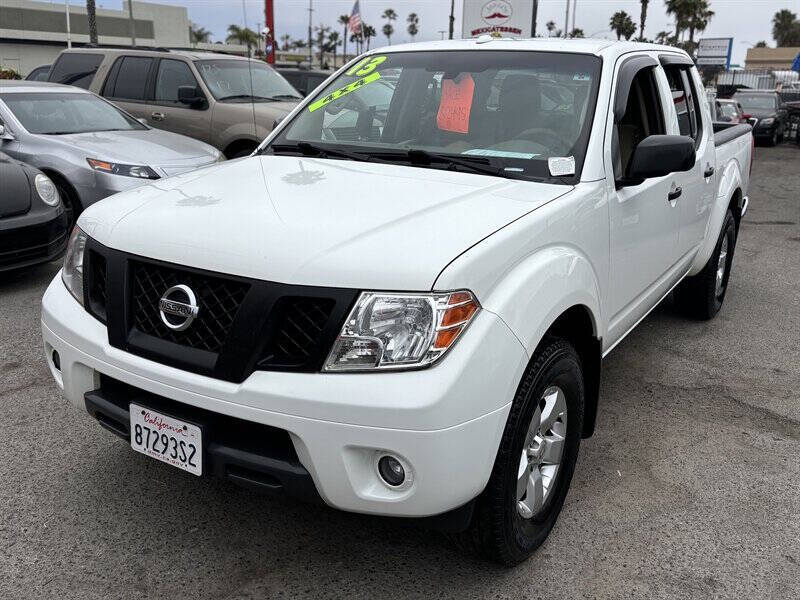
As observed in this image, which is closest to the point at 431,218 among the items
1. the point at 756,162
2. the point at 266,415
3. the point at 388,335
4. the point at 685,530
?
the point at 388,335

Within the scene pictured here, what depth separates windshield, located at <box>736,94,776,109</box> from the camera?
22703mm

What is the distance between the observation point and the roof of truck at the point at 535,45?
335cm

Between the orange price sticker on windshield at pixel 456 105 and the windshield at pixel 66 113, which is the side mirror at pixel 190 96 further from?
the orange price sticker on windshield at pixel 456 105

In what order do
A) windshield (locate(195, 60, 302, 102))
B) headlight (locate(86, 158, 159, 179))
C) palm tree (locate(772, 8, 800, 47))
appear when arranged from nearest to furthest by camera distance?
headlight (locate(86, 158, 159, 179)), windshield (locate(195, 60, 302, 102)), palm tree (locate(772, 8, 800, 47))

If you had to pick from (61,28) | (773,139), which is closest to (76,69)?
(773,139)

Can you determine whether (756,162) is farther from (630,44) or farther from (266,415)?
(266,415)

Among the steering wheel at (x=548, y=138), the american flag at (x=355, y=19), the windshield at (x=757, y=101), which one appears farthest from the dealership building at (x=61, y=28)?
the steering wheel at (x=548, y=138)

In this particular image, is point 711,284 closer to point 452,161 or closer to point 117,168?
point 452,161

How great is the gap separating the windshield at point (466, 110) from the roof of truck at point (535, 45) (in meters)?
0.05

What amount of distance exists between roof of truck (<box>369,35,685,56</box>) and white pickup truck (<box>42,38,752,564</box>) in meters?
0.03

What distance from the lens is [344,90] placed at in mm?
3717

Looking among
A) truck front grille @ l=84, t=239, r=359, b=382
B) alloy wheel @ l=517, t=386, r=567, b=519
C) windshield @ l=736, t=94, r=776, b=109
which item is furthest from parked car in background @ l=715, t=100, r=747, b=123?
truck front grille @ l=84, t=239, r=359, b=382

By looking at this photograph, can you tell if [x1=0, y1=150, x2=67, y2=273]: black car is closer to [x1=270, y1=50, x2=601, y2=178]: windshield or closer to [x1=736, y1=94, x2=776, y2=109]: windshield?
[x1=270, y1=50, x2=601, y2=178]: windshield

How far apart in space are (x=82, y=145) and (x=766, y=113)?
21.1 metres
